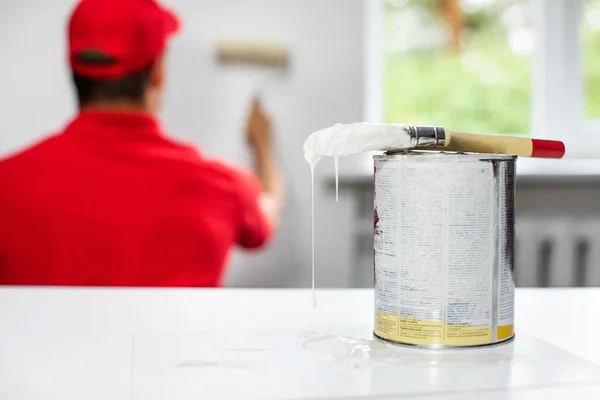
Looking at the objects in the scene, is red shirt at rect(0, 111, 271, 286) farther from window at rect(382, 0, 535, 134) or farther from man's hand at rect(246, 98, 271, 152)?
window at rect(382, 0, 535, 134)

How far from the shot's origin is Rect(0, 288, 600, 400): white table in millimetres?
387

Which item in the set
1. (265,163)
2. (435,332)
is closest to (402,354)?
(435,332)

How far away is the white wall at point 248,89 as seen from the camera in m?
1.72

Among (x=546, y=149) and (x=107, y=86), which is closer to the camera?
(x=546, y=149)

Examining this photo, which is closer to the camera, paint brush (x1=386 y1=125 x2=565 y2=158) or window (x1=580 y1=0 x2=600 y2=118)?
paint brush (x1=386 y1=125 x2=565 y2=158)

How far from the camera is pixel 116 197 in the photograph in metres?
1.41

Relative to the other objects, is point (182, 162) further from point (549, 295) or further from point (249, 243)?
point (549, 295)

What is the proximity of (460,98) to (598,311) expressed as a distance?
61.2 inches

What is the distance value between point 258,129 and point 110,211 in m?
0.50

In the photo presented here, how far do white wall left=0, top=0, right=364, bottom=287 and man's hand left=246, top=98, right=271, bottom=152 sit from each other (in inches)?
0.9

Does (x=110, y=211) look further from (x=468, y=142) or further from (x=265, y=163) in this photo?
(x=468, y=142)

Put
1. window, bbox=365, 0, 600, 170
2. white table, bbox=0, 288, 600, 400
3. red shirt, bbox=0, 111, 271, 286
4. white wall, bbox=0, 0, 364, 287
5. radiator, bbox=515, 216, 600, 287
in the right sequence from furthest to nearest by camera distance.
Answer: window, bbox=365, 0, 600, 170 < radiator, bbox=515, 216, 600, 287 < white wall, bbox=0, 0, 364, 287 < red shirt, bbox=0, 111, 271, 286 < white table, bbox=0, 288, 600, 400

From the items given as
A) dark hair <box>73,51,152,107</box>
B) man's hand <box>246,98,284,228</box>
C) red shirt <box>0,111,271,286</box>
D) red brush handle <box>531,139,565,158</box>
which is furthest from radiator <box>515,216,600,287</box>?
red brush handle <box>531,139,565,158</box>

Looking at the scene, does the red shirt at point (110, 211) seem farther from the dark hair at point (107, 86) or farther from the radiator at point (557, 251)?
the radiator at point (557, 251)
